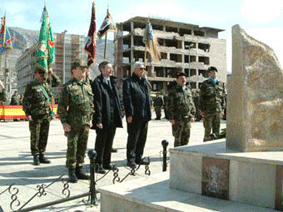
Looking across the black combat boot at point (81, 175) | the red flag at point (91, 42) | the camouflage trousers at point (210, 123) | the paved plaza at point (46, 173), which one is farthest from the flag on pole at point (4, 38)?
the black combat boot at point (81, 175)

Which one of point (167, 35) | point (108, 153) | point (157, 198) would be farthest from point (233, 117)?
point (167, 35)

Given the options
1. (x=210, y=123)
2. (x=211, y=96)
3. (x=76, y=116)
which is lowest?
(x=210, y=123)

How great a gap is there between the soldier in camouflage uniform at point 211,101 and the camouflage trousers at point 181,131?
1076 millimetres

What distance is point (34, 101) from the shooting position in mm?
6695

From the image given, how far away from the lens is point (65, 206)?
406cm

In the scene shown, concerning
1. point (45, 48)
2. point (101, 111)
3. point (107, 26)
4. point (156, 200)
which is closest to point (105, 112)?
point (101, 111)

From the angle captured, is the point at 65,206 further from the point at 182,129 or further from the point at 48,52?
the point at 48,52

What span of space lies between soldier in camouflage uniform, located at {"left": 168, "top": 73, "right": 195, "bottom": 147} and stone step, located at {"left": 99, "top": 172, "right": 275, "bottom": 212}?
9.48 ft

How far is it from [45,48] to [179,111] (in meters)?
4.09

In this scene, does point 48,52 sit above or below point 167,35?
below

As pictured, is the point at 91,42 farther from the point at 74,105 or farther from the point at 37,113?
the point at 74,105

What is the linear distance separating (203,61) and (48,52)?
63.3 meters

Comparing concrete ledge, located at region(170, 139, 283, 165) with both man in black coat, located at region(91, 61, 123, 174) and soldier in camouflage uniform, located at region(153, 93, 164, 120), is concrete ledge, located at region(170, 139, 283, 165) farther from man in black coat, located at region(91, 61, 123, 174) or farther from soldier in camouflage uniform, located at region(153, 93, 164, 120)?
soldier in camouflage uniform, located at region(153, 93, 164, 120)

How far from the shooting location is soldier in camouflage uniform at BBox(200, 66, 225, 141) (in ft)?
25.8
